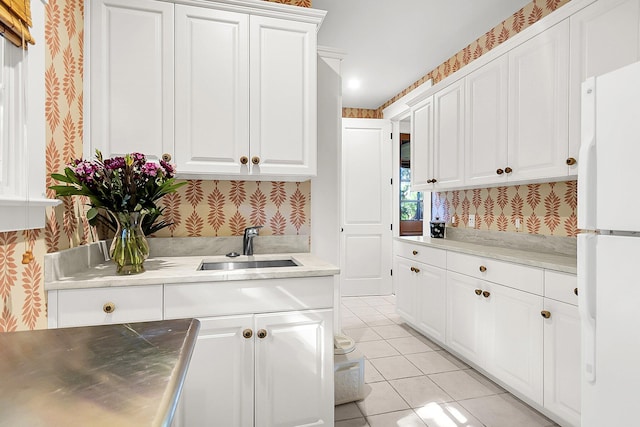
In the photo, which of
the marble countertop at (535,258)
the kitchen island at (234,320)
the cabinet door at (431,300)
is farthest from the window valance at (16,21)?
the cabinet door at (431,300)

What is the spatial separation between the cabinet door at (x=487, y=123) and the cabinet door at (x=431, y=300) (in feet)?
2.72

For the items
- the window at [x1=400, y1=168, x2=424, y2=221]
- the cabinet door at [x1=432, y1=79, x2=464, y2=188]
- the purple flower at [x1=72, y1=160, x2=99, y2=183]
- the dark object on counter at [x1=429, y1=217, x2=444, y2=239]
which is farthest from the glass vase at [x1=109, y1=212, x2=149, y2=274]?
the window at [x1=400, y1=168, x2=424, y2=221]

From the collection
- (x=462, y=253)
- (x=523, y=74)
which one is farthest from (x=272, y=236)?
(x=523, y=74)

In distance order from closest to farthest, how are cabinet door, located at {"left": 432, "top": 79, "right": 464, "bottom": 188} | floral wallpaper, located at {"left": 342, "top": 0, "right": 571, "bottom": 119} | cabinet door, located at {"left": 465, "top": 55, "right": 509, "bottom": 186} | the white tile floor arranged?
1. the white tile floor
2. cabinet door, located at {"left": 465, "top": 55, "right": 509, "bottom": 186}
3. floral wallpaper, located at {"left": 342, "top": 0, "right": 571, "bottom": 119}
4. cabinet door, located at {"left": 432, "top": 79, "right": 464, "bottom": 188}

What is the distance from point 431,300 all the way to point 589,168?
71.3 inches

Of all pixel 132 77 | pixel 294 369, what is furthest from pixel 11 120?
pixel 294 369

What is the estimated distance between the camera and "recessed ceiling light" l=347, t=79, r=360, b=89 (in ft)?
13.5

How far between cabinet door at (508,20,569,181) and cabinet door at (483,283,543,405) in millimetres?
801

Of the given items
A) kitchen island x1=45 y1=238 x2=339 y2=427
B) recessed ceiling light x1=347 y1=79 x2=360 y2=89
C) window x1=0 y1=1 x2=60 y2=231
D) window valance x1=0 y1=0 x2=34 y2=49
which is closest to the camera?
window valance x1=0 y1=0 x2=34 y2=49

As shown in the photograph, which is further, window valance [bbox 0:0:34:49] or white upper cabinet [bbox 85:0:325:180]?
white upper cabinet [bbox 85:0:325:180]

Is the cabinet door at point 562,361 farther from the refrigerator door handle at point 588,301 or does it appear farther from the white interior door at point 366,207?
the white interior door at point 366,207

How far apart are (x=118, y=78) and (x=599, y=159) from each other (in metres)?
2.18

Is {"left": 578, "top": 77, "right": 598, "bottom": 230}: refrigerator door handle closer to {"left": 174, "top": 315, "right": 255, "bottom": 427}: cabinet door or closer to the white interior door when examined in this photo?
{"left": 174, "top": 315, "right": 255, "bottom": 427}: cabinet door

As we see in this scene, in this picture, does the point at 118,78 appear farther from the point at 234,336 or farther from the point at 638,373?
the point at 638,373
